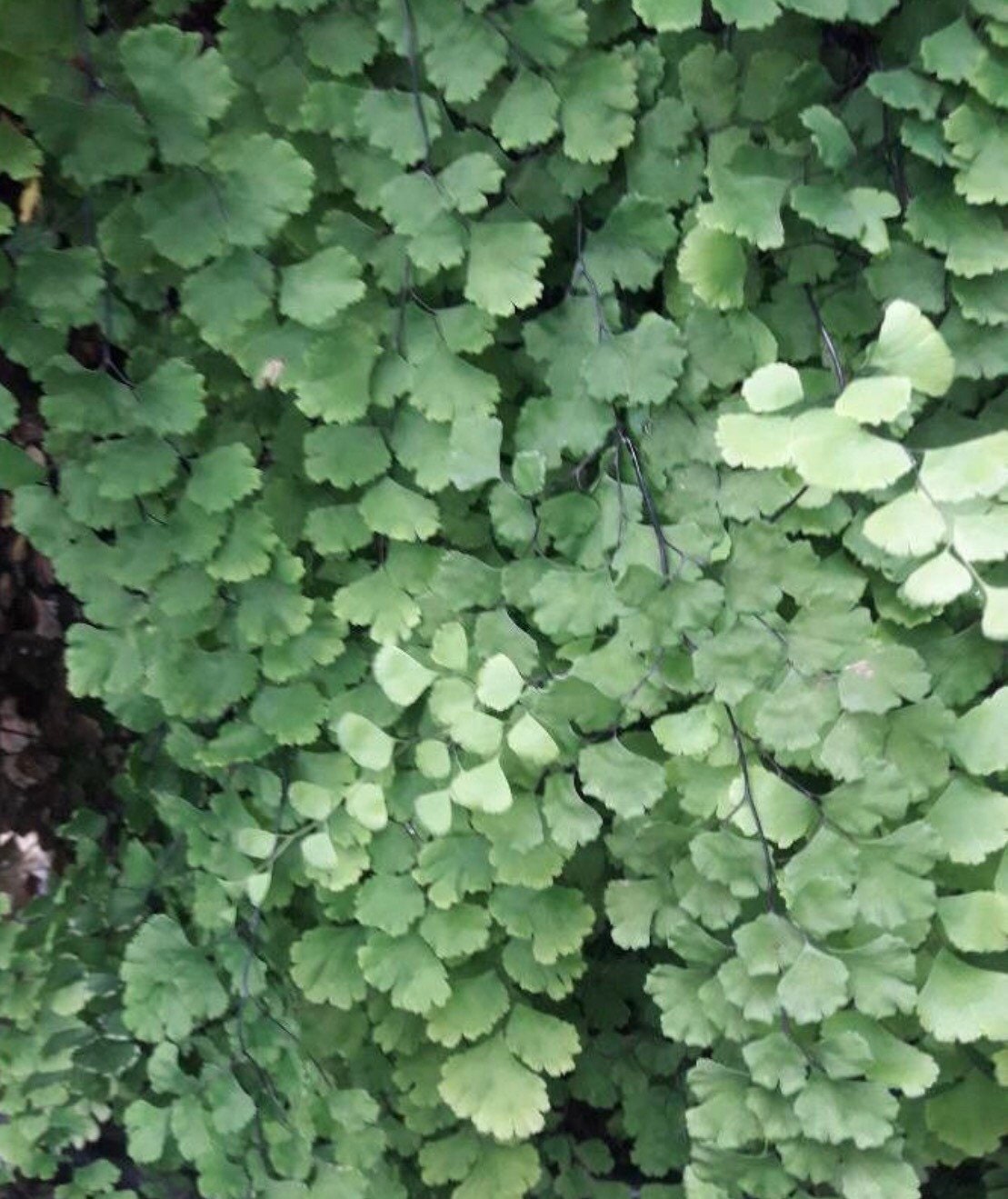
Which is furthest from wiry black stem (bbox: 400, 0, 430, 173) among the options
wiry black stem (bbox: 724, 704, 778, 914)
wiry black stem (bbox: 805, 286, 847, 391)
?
wiry black stem (bbox: 724, 704, 778, 914)

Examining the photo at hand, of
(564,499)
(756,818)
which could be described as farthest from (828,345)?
(756,818)

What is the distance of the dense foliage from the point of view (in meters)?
0.69

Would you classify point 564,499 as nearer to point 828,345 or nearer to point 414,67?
point 828,345

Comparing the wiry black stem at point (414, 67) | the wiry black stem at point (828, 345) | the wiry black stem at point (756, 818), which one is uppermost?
the wiry black stem at point (414, 67)

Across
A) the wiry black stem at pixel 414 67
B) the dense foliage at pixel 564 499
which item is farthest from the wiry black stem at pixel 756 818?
the wiry black stem at pixel 414 67

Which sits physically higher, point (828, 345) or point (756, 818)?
point (828, 345)

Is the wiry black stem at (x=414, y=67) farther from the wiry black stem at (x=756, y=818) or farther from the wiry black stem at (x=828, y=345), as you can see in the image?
the wiry black stem at (x=756, y=818)

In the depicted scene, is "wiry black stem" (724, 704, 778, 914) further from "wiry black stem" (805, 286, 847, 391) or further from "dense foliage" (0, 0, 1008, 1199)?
"wiry black stem" (805, 286, 847, 391)

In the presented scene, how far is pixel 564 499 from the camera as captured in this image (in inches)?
31.4

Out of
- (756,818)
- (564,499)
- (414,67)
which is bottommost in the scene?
(756,818)

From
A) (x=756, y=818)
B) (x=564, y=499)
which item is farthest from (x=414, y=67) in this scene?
(x=756, y=818)

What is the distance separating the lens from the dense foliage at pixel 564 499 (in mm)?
694

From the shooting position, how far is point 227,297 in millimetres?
792

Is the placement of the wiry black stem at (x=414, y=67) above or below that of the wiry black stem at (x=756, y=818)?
above
